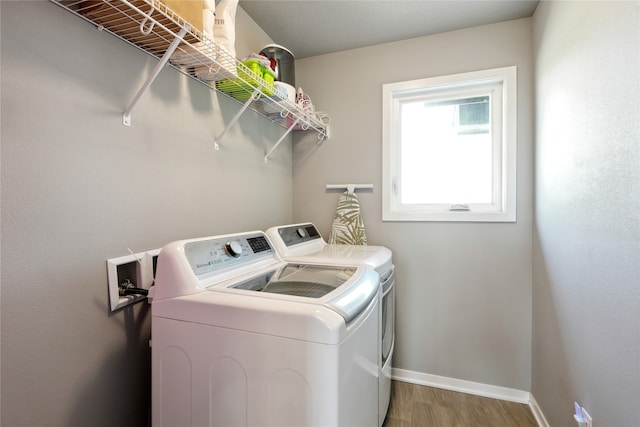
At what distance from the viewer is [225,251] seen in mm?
1140

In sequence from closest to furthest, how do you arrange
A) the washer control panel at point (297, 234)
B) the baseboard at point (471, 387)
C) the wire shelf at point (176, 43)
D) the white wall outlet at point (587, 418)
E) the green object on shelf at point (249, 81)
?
the wire shelf at point (176, 43)
the white wall outlet at point (587, 418)
the green object on shelf at point (249, 81)
the washer control panel at point (297, 234)
the baseboard at point (471, 387)

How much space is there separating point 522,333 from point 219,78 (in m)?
2.31

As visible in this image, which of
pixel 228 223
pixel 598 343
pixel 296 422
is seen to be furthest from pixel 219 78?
pixel 598 343

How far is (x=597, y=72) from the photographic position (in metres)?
1.09

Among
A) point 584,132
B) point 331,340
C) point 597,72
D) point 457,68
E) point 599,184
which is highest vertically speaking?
point 457,68

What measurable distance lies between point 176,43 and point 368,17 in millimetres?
1345

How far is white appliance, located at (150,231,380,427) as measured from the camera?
30.2 inches

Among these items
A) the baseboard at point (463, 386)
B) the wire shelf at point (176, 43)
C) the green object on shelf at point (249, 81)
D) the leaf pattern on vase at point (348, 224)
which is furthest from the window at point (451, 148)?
the baseboard at point (463, 386)

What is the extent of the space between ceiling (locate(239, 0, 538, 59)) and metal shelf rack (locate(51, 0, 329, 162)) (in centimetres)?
61

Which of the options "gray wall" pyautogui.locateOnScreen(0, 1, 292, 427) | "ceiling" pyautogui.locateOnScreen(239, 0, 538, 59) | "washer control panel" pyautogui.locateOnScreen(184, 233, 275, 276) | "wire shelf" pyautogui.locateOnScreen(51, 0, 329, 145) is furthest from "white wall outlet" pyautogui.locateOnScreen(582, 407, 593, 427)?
"ceiling" pyautogui.locateOnScreen(239, 0, 538, 59)

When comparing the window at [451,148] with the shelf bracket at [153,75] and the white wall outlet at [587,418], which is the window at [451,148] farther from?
the shelf bracket at [153,75]

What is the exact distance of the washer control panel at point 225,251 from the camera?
3.26 feet

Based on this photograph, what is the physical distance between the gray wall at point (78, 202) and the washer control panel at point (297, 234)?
18.3 inches

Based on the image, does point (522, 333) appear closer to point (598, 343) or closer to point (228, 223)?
point (598, 343)
